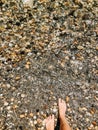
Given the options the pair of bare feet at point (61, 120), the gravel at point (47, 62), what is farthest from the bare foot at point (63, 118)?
the gravel at point (47, 62)

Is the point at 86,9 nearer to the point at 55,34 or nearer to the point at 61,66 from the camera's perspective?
the point at 55,34

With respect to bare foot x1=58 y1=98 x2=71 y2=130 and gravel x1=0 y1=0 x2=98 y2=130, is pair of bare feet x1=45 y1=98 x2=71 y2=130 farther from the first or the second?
gravel x1=0 y1=0 x2=98 y2=130

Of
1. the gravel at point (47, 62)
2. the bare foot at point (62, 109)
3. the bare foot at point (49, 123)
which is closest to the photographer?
the bare foot at point (49, 123)

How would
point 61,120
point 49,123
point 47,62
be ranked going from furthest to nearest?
point 47,62 < point 61,120 < point 49,123

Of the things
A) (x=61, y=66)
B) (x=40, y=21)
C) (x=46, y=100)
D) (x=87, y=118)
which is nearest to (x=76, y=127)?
(x=87, y=118)

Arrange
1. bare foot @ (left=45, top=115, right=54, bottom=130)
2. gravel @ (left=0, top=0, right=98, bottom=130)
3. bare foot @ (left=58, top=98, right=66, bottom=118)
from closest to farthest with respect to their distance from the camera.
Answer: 1. bare foot @ (left=45, top=115, right=54, bottom=130)
2. bare foot @ (left=58, top=98, right=66, bottom=118)
3. gravel @ (left=0, top=0, right=98, bottom=130)

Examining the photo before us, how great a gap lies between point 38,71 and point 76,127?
2.02 m

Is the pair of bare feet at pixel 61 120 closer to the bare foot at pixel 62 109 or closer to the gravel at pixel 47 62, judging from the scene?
the bare foot at pixel 62 109

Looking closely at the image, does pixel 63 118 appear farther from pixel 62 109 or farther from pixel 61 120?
pixel 62 109

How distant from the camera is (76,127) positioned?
306 inches

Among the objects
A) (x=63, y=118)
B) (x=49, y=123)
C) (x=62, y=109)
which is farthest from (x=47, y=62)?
(x=49, y=123)

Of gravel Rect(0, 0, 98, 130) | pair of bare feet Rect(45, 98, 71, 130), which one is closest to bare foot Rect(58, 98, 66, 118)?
pair of bare feet Rect(45, 98, 71, 130)

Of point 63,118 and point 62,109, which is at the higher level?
point 62,109

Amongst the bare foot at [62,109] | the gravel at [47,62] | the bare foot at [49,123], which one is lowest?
the bare foot at [49,123]
